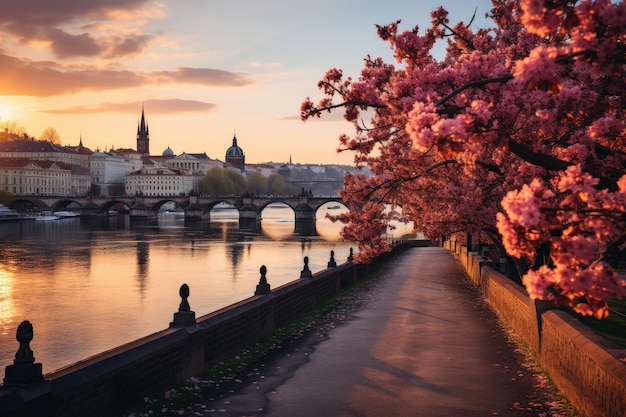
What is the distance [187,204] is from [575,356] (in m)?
161

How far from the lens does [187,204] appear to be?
557 ft

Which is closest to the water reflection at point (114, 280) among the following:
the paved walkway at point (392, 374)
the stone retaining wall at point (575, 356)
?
the paved walkway at point (392, 374)

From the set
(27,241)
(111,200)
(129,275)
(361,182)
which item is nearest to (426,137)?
(361,182)

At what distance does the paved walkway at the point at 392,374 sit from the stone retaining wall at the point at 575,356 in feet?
1.61

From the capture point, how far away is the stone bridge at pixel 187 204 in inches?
6289

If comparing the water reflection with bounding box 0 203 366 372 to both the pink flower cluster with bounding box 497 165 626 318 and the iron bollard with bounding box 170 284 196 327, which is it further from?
the pink flower cluster with bounding box 497 165 626 318

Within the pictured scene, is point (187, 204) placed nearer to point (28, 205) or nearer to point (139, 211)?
point (139, 211)

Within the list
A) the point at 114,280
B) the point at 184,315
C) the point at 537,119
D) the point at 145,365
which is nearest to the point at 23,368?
the point at 145,365

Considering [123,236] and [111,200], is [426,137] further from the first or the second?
[111,200]

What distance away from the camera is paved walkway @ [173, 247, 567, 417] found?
41.2 feet

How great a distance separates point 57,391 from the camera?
33.3 ft

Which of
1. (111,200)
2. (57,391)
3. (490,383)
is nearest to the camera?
(57,391)

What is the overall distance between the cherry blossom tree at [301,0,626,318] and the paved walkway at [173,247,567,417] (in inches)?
127

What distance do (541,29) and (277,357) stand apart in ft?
40.3
